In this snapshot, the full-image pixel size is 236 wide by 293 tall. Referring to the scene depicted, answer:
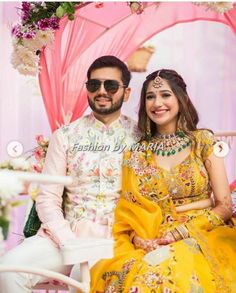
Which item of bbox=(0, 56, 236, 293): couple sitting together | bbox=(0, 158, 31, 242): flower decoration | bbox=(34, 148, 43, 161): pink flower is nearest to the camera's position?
bbox=(0, 158, 31, 242): flower decoration

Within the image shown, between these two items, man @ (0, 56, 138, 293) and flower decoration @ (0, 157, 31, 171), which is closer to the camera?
flower decoration @ (0, 157, 31, 171)

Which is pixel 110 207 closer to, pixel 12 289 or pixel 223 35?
pixel 12 289

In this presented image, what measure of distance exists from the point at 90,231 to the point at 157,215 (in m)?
0.36

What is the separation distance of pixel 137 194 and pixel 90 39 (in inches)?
42.0

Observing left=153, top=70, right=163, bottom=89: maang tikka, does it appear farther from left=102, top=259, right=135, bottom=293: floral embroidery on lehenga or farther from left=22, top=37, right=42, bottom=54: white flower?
left=102, top=259, right=135, bottom=293: floral embroidery on lehenga

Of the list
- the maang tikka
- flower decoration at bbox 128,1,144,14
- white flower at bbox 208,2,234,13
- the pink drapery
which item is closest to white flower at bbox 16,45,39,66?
the pink drapery

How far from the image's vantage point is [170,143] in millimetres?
2662

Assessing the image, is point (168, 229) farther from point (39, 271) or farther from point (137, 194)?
point (39, 271)

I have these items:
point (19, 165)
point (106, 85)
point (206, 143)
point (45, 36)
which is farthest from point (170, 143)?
A: point (19, 165)

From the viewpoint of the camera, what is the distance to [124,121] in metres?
2.83

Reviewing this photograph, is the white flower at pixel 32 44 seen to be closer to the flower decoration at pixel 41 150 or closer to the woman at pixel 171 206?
the flower decoration at pixel 41 150

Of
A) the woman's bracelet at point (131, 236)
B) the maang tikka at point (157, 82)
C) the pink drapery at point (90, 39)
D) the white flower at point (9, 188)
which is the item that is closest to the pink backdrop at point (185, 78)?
the pink drapery at point (90, 39)

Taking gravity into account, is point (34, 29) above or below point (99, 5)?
below

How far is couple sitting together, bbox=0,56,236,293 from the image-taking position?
2309 mm
